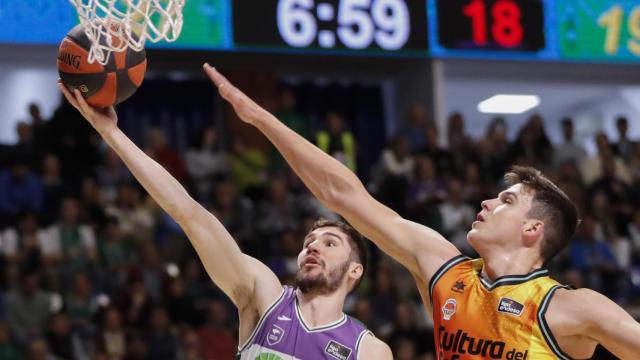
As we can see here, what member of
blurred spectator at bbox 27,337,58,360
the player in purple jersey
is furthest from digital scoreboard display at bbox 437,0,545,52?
the player in purple jersey

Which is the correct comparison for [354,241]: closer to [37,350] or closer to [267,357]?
[267,357]

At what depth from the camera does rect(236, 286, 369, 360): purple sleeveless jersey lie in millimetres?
4480

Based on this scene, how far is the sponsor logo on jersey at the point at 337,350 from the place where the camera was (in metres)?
4.55

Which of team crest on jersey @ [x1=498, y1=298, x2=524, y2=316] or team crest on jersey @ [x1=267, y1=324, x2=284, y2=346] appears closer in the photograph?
team crest on jersey @ [x1=498, y1=298, x2=524, y2=316]

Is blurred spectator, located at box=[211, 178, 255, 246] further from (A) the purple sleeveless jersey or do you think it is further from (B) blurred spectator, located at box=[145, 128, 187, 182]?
(A) the purple sleeveless jersey

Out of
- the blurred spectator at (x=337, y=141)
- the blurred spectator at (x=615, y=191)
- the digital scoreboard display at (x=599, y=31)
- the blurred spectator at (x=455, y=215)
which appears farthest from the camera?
the blurred spectator at (x=615, y=191)

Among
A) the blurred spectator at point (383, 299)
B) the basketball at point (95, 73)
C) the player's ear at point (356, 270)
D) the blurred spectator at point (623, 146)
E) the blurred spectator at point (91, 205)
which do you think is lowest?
the blurred spectator at point (383, 299)

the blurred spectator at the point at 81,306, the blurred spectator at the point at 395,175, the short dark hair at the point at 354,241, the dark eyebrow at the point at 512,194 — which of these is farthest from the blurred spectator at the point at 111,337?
the dark eyebrow at the point at 512,194

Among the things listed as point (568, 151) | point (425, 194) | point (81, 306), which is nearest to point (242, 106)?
point (81, 306)

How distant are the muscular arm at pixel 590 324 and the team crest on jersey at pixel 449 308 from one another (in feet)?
1.18

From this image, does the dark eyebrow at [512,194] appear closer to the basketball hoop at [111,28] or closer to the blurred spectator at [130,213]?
the basketball hoop at [111,28]

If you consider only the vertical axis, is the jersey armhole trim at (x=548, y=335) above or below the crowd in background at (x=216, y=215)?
above

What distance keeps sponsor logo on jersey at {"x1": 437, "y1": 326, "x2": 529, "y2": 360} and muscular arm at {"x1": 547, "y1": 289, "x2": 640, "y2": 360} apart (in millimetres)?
156

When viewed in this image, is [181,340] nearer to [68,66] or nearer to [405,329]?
[405,329]
